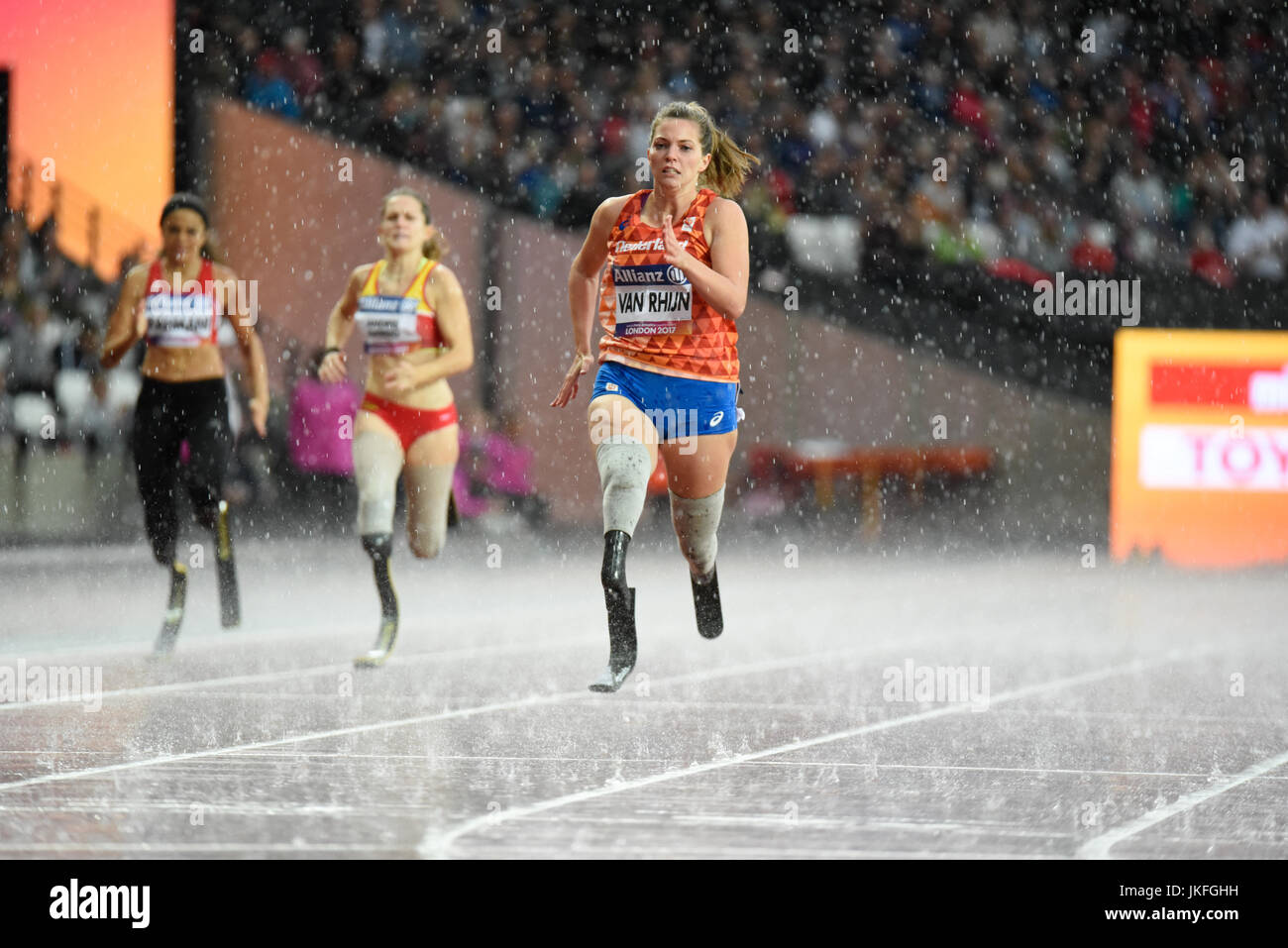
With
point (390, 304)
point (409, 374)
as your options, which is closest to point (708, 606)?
point (409, 374)

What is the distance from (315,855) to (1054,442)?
19.0 meters

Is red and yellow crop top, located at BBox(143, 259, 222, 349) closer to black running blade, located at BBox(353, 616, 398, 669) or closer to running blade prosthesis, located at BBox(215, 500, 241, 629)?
running blade prosthesis, located at BBox(215, 500, 241, 629)

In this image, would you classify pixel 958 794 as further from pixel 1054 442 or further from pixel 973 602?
pixel 1054 442

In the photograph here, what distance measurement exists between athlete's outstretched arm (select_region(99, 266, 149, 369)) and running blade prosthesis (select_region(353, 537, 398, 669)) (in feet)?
5.16

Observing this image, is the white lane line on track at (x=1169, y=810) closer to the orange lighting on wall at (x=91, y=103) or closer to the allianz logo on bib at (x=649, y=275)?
the allianz logo on bib at (x=649, y=275)

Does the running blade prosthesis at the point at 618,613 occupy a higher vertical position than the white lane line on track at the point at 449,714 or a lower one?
higher

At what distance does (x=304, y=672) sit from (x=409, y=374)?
1.47 meters

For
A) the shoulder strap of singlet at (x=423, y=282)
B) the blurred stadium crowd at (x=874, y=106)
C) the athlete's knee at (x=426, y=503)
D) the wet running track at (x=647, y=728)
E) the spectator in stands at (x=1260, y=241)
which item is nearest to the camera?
the wet running track at (x=647, y=728)

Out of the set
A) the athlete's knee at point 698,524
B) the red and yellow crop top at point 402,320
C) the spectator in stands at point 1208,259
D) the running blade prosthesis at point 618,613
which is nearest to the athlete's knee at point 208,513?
the red and yellow crop top at point 402,320

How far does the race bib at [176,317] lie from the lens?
9.50m

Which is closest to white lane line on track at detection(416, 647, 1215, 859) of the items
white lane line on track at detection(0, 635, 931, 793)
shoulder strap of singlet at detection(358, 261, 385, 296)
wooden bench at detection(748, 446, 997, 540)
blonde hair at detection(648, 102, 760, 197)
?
white lane line on track at detection(0, 635, 931, 793)

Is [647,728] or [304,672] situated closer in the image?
[647,728]

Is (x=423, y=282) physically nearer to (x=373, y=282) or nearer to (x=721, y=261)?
(x=373, y=282)

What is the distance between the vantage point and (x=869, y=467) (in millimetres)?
22484
